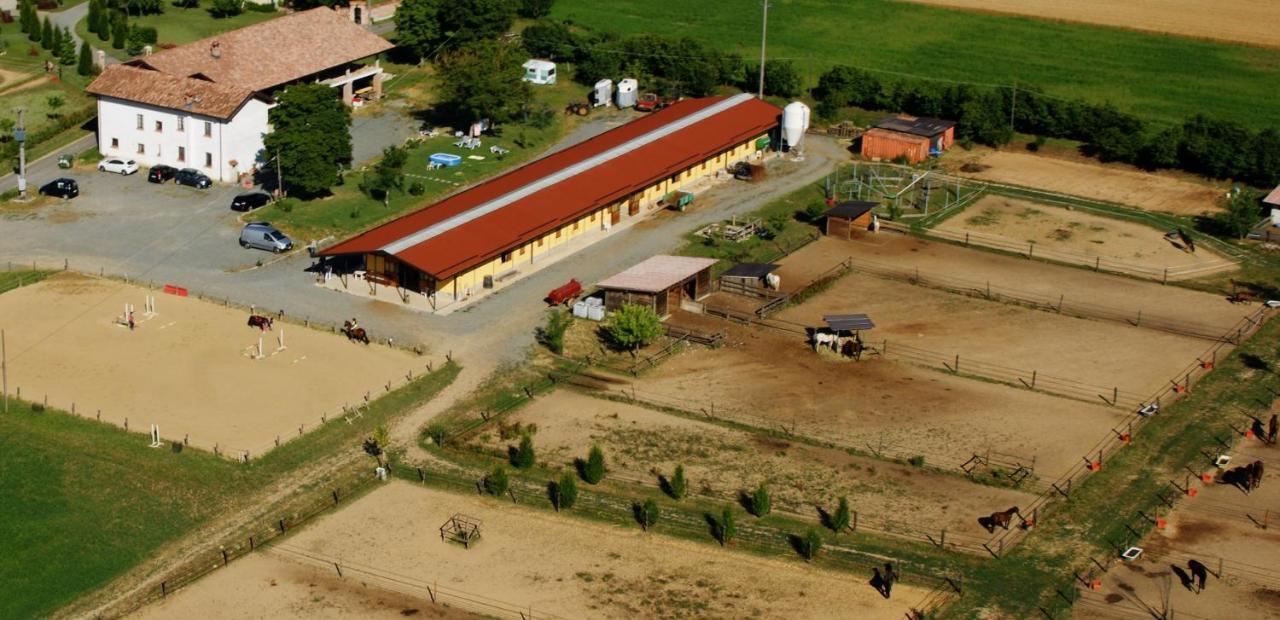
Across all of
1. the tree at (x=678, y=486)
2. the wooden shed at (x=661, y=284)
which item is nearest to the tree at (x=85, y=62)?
the wooden shed at (x=661, y=284)

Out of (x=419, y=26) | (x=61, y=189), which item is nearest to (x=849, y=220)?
(x=419, y=26)

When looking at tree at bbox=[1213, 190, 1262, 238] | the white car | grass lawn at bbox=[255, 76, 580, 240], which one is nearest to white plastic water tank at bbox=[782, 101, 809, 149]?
grass lawn at bbox=[255, 76, 580, 240]

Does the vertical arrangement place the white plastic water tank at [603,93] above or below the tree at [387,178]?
above

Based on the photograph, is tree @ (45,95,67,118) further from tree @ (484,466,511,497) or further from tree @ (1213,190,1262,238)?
tree @ (1213,190,1262,238)

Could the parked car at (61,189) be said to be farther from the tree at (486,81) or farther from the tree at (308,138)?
the tree at (486,81)

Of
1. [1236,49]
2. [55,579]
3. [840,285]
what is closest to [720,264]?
[840,285]

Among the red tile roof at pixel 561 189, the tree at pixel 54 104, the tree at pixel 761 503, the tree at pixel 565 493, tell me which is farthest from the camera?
the tree at pixel 54 104
